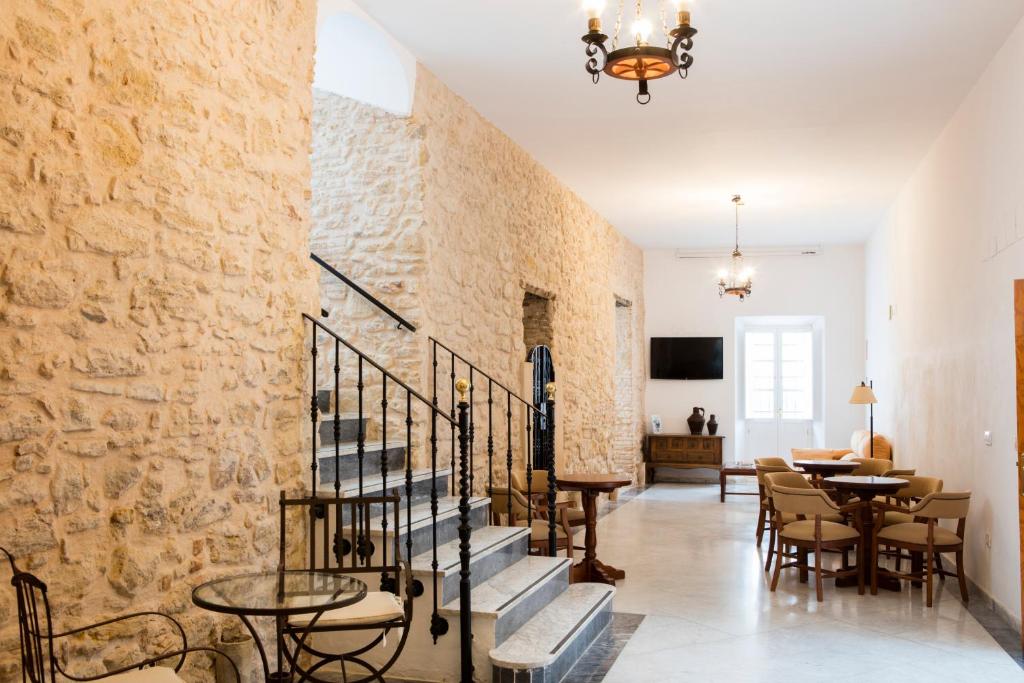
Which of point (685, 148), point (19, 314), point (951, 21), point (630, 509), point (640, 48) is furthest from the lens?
point (630, 509)

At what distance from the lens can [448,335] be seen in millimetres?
6422

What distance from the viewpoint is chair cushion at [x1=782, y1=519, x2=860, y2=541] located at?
630 cm

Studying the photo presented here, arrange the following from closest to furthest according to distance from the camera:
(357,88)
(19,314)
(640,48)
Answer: (19,314) < (640,48) < (357,88)

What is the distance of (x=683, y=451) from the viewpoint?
13773 millimetres

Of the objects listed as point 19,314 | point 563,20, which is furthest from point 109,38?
point 563,20

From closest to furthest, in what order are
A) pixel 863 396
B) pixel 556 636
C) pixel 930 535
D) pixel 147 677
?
1. pixel 147 677
2. pixel 556 636
3. pixel 930 535
4. pixel 863 396

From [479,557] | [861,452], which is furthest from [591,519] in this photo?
[861,452]

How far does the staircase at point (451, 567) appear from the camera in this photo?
4156mm

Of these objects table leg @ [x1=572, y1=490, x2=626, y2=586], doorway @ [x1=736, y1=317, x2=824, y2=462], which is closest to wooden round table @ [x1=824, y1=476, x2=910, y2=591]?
table leg @ [x1=572, y1=490, x2=626, y2=586]

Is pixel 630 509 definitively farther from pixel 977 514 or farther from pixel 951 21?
pixel 951 21

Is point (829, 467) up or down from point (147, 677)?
up

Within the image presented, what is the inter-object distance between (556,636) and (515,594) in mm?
287

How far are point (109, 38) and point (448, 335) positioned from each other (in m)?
3.48

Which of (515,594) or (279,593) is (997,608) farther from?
(279,593)
